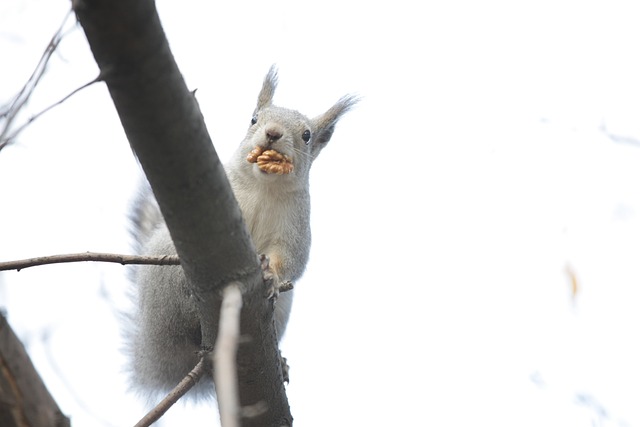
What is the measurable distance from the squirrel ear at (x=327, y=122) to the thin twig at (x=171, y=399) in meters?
1.53

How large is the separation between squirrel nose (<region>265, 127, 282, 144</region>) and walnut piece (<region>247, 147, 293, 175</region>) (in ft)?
0.14

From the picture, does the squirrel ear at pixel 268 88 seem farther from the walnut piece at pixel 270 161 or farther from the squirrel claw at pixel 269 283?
the squirrel claw at pixel 269 283

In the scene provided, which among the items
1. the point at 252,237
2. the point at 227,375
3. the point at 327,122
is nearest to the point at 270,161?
the point at 252,237

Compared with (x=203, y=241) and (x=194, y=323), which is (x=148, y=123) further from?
(x=194, y=323)

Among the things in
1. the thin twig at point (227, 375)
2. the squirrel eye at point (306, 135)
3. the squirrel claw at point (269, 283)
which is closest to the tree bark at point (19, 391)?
the thin twig at point (227, 375)

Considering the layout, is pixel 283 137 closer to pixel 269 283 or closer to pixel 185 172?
pixel 269 283

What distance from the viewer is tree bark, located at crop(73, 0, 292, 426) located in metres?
1.38

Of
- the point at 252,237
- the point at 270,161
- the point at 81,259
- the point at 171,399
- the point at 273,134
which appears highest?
the point at 273,134

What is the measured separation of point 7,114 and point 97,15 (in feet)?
0.88

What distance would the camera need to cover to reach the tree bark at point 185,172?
138 cm

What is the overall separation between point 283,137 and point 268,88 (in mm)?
656

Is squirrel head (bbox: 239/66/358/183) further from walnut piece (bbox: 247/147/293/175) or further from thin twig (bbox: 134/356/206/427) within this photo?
thin twig (bbox: 134/356/206/427)

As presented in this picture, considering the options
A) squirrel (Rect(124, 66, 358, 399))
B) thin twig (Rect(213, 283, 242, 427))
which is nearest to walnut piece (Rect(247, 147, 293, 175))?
squirrel (Rect(124, 66, 358, 399))

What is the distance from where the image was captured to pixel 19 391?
1333 mm
